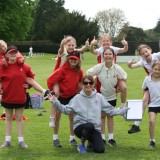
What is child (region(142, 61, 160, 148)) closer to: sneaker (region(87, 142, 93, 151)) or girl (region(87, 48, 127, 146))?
girl (region(87, 48, 127, 146))

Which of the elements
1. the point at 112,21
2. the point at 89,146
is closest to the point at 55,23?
the point at 112,21

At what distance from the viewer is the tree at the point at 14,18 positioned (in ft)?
190

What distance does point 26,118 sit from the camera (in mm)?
10406

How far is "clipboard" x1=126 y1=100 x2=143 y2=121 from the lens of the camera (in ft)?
22.9

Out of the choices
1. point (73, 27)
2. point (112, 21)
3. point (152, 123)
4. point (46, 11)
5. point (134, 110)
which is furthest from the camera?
point (46, 11)

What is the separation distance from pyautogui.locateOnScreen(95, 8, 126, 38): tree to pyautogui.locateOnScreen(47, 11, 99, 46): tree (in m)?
13.1

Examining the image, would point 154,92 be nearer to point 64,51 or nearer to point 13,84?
point 64,51

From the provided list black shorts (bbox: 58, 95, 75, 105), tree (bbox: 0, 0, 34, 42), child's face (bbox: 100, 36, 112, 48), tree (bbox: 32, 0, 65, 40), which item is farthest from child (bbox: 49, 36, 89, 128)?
tree (bbox: 32, 0, 65, 40)

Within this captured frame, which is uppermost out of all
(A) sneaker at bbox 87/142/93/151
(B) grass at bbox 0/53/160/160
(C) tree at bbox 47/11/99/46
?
(C) tree at bbox 47/11/99/46

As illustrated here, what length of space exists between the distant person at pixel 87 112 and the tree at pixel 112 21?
268 feet

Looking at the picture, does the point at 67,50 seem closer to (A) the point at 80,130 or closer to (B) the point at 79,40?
(A) the point at 80,130

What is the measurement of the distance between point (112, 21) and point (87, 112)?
8285cm

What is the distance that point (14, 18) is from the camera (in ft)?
196

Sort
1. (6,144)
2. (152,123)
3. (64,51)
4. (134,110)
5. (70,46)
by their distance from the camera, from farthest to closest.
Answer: (64,51), (70,46), (6,144), (152,123), (134,110)
